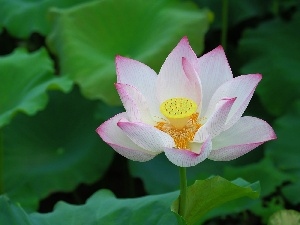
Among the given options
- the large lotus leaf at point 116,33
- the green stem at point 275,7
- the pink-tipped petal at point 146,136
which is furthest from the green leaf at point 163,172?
the pink-tipped petal at point 146,136

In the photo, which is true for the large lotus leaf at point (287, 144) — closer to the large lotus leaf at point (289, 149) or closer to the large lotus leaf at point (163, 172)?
the large lotus leaf at point (289, 149)

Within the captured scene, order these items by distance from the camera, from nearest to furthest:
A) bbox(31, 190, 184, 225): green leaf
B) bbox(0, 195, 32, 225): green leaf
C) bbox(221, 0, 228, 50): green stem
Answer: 1. bbox(0, 195, 32, 225): green leaf
2. bbox(31, 190, 184, 225): green leaf
3. bbox(221, 0, 228, 50): green stem

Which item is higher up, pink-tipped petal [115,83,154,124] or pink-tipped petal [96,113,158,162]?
pink-tipped petal [115,83,154,124]

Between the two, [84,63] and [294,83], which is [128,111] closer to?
[84,63]

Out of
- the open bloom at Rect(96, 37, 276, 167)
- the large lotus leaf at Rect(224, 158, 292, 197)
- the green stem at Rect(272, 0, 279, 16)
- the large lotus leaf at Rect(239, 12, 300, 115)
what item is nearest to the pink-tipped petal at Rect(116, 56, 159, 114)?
the open bloom at Rect(96, 37, 276, 167)

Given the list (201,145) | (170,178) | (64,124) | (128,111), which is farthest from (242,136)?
(64,124)

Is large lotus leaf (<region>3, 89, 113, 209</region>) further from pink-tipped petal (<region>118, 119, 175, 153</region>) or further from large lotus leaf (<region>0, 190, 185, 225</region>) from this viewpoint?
pink-tipped petal (<region>118, 119, 175, 153</region>)
